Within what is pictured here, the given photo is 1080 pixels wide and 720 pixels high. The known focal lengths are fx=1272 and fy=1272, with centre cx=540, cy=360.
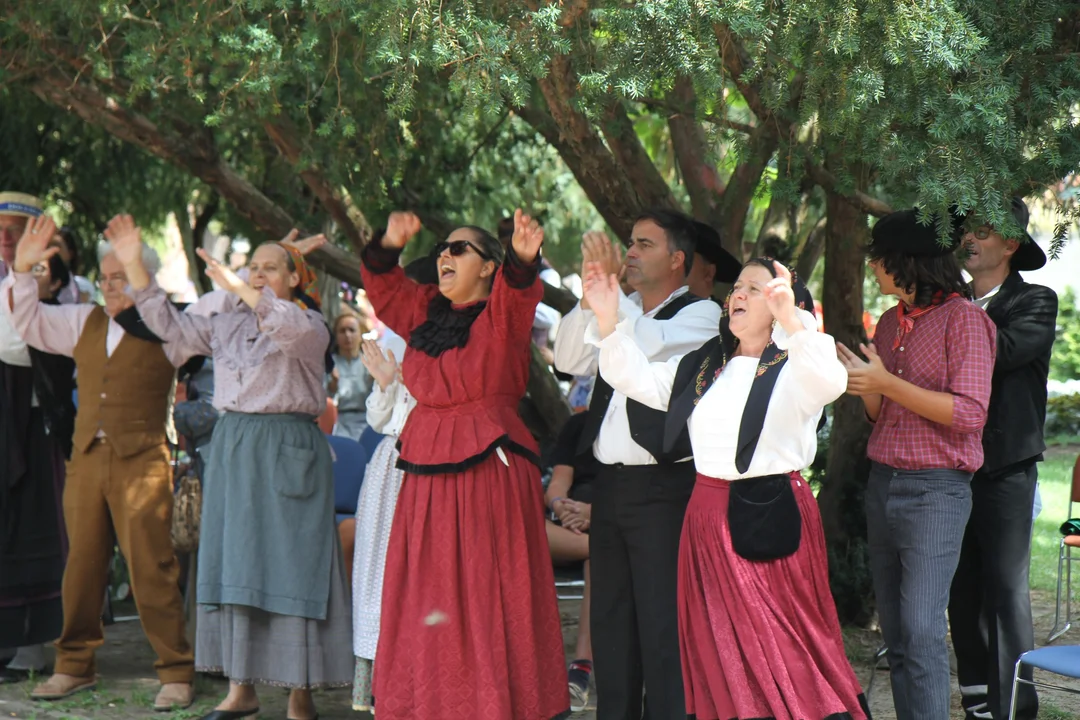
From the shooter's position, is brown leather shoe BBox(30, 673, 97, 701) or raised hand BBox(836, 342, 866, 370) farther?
brown leather shoe BBox(30, 673, 97, 701)

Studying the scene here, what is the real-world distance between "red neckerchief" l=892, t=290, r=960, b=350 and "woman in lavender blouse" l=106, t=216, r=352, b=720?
2.37 m

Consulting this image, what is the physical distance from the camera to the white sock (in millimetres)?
6305

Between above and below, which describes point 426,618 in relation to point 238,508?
below

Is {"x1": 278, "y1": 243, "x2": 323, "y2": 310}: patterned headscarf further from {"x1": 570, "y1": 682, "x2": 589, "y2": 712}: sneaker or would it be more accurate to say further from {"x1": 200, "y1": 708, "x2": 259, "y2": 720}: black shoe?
{"x1": 570, "y1": 682, "x2": 589, "y2": 712}: sneaker

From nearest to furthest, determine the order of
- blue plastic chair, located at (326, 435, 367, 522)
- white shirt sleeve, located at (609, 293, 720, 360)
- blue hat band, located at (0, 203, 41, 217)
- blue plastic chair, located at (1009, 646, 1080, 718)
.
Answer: blue plastic chair, located at (1009, 646, 1080, 718) < white shirt sleeve, located at (609, 293, 720, 360) < blue hat band, located at (0, 203, 41, 217) < blue plastic chair, located at (326, 435, 367, 522)

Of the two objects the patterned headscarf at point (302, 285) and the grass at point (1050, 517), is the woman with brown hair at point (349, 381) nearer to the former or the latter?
the patterned headscarf at point (302, 285)

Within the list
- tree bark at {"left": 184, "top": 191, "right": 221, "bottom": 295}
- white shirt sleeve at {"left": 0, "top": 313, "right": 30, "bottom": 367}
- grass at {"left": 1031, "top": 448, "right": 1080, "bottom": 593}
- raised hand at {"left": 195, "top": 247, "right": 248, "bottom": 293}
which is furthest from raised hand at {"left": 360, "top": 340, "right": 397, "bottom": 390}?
tree bark at {"left": 184, "top": 191, "right": 221, "bottom": 295}

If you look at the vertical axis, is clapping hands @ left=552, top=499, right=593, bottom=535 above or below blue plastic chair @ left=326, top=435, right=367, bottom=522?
below

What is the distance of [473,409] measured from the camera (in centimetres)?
484

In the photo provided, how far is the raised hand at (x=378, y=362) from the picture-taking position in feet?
17.6

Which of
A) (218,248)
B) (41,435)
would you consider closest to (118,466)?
(41,435)

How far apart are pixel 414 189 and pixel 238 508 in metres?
2.72

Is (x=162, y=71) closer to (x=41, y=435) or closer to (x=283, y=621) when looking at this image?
(x=41, y=435)

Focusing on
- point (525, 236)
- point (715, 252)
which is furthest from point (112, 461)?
point (715, 252)
